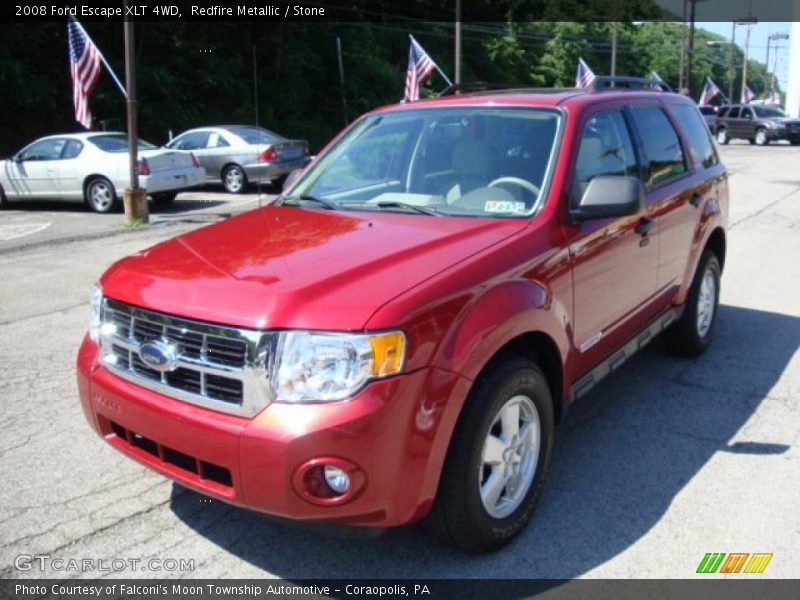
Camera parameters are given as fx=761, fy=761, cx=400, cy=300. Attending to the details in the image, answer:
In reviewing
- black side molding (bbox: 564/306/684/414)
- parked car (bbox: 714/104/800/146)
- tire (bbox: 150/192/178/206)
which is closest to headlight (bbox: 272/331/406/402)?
black side molding (bbox: 564/306/684/414)

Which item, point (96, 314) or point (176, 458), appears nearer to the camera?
point (176, 458)

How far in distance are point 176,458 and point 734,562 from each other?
2.24m

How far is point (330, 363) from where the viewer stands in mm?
2562

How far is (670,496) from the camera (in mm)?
3578

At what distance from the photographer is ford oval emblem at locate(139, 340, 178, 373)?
279 centimetres

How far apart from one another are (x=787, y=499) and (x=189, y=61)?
2883 cm

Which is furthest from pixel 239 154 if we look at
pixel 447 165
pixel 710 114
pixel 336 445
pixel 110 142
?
pixel 710 114

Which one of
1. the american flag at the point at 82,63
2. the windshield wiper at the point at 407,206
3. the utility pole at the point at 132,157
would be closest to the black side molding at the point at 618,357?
the windshield wiper at the point at 407,206

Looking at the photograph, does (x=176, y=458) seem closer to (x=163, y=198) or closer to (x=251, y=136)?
(x=163, y=198)

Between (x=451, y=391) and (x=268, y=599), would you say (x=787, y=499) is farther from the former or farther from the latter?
(x=268, y=599)

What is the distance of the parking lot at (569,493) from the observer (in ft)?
10.1

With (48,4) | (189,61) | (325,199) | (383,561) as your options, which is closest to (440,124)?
(325,199)

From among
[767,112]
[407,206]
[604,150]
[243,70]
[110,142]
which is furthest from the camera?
[767,112]

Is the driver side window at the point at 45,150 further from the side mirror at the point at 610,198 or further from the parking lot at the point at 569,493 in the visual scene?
the side mirror at the point at 610,198
